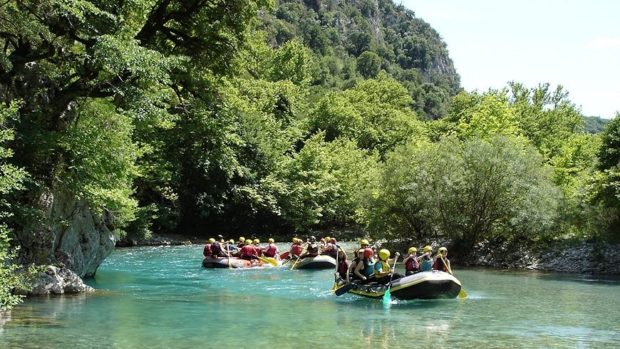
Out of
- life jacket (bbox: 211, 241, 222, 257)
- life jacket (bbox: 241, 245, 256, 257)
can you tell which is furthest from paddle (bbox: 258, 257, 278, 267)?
life jacket (bbox: 211, 241, 222, 257)

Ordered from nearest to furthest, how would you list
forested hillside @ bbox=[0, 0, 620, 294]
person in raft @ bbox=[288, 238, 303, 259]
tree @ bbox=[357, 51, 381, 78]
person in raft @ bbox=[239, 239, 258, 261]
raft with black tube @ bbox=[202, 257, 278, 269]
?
forested hillside @ bbox=[0, 0, 620, 294] → raft with black tube @ bbox=[202, 257, 278, 269] → person in raft @ bbox=[239, 239, 258, 261] → person in raft @ bbox=[288, 238, 303, 259] → tree @ bbox=[357, 51, 381, 78]

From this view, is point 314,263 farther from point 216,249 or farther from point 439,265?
point 439,265

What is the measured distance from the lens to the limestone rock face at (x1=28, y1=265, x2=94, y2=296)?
17562mm

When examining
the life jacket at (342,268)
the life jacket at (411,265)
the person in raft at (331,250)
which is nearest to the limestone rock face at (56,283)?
the life jacket at (342,268)

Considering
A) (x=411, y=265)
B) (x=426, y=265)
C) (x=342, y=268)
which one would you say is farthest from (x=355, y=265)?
(x=426, y=265)

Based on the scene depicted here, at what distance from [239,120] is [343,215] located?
39.9 ft

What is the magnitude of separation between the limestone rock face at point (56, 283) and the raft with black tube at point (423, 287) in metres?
8.34

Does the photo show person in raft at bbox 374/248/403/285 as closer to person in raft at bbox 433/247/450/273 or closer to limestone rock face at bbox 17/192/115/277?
person in raft at bbox 433/247/450/273

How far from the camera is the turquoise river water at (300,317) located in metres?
12.8

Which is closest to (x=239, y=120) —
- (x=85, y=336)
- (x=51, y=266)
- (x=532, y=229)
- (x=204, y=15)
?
(x=532, y=229)

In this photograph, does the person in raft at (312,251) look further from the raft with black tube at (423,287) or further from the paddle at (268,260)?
the raft with black tube at (423,287)

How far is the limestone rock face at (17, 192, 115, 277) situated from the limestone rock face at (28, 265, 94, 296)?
1.03 ft

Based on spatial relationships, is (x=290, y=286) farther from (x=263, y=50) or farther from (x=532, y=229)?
(x=532, y=229)

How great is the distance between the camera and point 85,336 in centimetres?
1272
